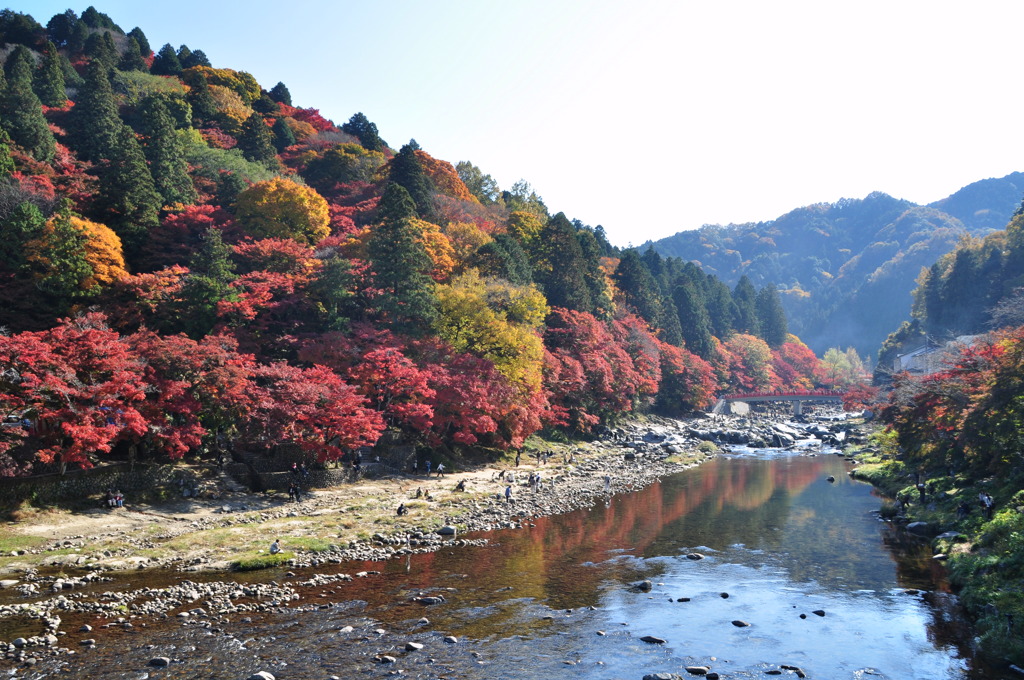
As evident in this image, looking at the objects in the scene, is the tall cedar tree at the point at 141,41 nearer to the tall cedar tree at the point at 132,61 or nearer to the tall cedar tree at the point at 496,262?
the tall cedar tree at the point at 132,61

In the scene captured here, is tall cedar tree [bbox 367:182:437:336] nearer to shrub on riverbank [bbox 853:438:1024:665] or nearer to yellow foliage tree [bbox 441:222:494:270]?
yellow foliage tree [bbox 441:222:494:270]

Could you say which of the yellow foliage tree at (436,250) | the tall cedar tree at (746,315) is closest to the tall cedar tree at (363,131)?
Answer: the yellow foliage tree at (436,250)

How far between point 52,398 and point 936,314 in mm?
113320

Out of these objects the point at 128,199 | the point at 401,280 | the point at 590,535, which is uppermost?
the point at 128,199

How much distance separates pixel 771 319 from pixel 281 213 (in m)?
108

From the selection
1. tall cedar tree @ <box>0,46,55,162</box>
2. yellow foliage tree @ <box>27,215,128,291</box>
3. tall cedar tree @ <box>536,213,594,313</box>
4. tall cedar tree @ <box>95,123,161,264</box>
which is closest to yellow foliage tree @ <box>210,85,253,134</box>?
tall cedar tree @ <box>0,46,55,162</box>

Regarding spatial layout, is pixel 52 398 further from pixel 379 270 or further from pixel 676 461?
pixel 676 461

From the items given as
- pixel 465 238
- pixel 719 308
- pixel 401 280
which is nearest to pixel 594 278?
pixel 465 238

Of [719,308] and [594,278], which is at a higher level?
[594,278]

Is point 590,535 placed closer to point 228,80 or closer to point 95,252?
point 95,252

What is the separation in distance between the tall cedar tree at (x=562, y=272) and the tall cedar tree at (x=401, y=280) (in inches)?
910

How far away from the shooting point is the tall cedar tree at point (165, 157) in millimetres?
55094

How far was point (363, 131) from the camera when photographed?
10169 cm

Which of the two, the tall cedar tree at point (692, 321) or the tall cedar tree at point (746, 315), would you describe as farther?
the tall cedar tree at point (746, 315)
